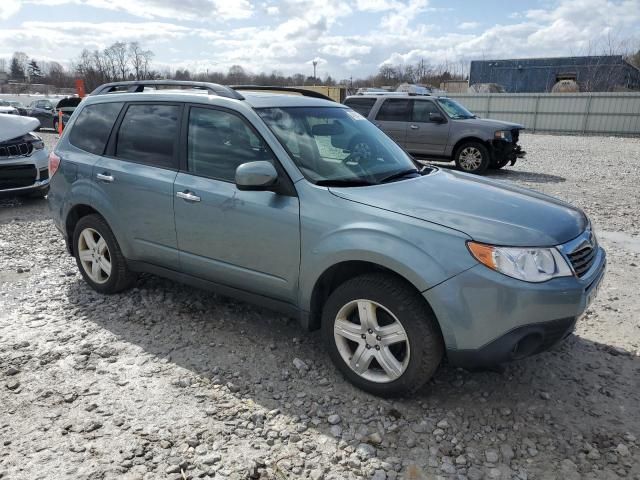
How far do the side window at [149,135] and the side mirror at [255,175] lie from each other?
918 mm

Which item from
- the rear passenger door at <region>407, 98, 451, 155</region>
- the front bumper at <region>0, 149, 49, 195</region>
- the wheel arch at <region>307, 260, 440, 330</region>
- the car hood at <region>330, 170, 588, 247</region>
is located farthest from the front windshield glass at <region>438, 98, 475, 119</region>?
the wheel arch at <region>307, 260, 440, 330</region>

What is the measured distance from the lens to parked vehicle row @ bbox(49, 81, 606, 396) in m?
2.62

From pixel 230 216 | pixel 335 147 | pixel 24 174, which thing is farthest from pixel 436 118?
A: pixel 230 216

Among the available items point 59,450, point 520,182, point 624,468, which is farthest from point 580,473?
point 520,182

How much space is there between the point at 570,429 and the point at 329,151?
2.28 meters

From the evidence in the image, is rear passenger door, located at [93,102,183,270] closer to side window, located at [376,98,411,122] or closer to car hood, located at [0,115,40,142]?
car hood, located at [0,115,40,142]

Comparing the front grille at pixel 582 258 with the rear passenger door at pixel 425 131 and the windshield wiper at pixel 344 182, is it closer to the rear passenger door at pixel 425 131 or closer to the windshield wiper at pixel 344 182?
the windshield wiper at pixel 344 182

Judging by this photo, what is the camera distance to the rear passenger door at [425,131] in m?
11.9

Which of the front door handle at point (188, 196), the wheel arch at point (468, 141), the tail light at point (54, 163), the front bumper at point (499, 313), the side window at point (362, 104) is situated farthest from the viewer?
the side window at point (362, 104)

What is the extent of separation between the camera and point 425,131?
1211 cm

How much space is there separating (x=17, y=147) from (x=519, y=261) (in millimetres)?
7986

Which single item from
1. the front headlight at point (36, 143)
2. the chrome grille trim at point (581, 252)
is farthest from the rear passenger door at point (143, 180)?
the front headlight at point (36, 143)

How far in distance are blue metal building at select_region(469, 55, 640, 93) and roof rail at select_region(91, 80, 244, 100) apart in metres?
42.9

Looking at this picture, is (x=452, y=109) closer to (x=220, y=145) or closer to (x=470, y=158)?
(x=470, y=158)
